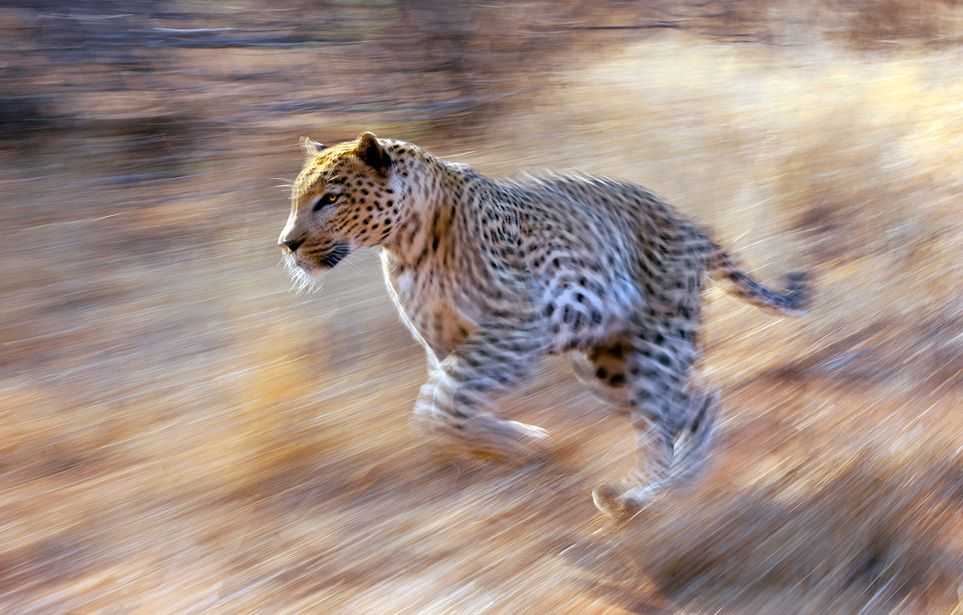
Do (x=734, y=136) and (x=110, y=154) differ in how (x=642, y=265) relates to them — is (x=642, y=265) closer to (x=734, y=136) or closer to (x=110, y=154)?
(x=110, y=154)

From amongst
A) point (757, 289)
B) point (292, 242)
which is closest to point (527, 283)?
point (292, 242)

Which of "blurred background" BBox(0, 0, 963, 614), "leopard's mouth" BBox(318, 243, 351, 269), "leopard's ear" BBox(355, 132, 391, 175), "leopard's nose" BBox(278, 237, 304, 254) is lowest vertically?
"blurred background" BBox(0, 0, 963, 614)

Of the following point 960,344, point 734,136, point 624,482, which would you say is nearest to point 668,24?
point 734,136

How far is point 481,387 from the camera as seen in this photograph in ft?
15.0

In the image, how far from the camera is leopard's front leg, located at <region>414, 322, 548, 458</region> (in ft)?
14.7

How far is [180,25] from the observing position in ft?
29.5

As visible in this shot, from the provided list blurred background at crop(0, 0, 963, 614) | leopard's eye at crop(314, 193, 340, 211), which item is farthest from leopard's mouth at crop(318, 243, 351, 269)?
blurred background at crop(0, 0, 963, 614)

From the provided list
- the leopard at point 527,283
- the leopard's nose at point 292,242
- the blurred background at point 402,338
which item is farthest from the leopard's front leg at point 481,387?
the leopard's nose at point 292,242

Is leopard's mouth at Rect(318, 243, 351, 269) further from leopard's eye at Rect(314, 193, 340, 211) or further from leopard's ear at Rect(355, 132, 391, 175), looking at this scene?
leopard's ear at Rect(355, 132, 391, 175)

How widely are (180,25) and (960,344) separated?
5491 millimetres

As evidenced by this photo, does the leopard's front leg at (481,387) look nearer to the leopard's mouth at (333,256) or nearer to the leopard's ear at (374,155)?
the leopard's mouth at (333,256)

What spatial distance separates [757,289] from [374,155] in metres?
2.00

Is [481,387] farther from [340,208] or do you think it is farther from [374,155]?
[374,155]

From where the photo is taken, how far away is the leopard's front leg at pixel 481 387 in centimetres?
448
